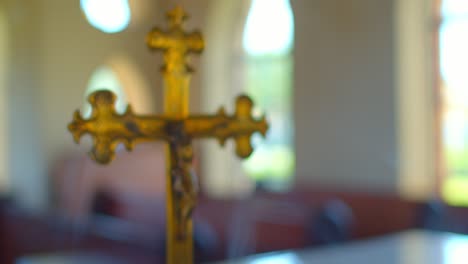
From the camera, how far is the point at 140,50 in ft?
19.8

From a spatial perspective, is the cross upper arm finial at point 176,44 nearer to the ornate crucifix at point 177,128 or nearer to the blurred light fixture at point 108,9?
the ornate crucifix at point 177,128

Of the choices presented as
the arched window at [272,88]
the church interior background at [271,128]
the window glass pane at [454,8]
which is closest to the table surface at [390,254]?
the church interior background at [271,128]

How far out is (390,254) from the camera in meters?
1.04

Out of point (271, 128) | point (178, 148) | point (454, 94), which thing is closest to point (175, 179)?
point (178, 148)

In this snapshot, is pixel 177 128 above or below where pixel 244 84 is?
below

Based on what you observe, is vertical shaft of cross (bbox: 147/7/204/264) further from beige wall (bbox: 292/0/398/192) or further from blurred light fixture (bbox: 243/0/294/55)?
blurred light fixture (bbox: 243/0/294/55)

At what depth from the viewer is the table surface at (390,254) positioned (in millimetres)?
954

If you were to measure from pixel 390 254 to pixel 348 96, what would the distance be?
140 inches

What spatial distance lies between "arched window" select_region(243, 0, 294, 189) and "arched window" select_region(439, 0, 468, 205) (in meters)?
1.47

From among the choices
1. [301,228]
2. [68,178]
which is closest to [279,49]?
[68,178]

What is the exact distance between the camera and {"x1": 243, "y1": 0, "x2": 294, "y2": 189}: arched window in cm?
553

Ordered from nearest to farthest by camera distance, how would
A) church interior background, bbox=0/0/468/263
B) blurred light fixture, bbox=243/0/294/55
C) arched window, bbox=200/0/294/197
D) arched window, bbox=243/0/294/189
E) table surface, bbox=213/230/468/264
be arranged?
1. table surface, bbox=213/230/468/264
2. church interior background, bbox=0/0/468/263
3. blurred light fixture, bbox=243/0/294/55
4. arched window, bbox=243/0/294/189
5. arched window, bbox=200/0/294/197

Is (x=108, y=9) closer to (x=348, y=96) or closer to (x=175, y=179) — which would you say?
(x=175, y=179)

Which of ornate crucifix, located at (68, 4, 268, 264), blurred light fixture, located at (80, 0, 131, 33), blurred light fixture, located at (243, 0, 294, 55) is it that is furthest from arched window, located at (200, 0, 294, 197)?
ornate crucifix, located at (68, 4, 268, 264)
